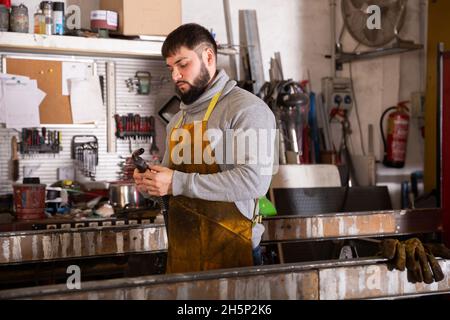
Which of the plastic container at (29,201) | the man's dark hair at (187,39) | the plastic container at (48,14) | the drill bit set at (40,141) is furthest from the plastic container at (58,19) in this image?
the man's dark hair at (187,39)

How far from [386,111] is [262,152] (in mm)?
3311

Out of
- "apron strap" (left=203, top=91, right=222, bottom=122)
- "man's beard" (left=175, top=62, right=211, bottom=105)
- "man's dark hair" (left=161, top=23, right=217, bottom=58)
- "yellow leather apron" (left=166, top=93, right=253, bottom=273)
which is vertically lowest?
"yellow leather apron" (left=166, top=93, right=253, bottom=273)

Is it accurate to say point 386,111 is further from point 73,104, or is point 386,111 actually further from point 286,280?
point 286,280

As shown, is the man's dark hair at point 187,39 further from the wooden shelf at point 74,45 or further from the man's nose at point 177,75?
the wooden shelf at point 74,45

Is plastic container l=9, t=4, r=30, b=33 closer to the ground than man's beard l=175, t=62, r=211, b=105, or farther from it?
farther from it

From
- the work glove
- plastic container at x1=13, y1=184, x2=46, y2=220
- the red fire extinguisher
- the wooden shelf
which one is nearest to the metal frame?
the work glove

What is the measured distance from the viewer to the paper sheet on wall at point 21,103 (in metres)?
3.79

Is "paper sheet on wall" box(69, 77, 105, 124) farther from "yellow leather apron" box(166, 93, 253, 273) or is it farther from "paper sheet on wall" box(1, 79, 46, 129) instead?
"yellow leather apron" box(166, 93, 253, 273)

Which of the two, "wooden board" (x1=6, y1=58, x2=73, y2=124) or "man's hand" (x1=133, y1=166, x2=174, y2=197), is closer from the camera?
"man's hand" (x1=133, y1=166, x2=174, y2=197)

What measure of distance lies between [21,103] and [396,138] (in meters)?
2.77

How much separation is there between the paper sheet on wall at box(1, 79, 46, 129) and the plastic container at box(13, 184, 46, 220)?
0.52 metres

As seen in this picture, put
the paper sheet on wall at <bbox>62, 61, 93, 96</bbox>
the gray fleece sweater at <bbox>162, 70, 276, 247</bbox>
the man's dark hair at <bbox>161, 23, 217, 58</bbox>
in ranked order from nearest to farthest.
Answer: the gray fleece sweater at <bbox>162, 70, 276, 247</bbox>
the man's dark hair at <bbox>161, 23, 217, 58</bbox>
the paper sheet on wall at <bbox>62, 61, 93, 96</bbox>

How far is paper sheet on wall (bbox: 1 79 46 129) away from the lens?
379cm
